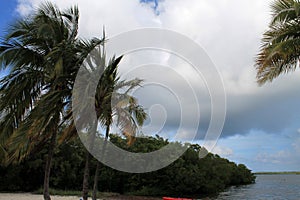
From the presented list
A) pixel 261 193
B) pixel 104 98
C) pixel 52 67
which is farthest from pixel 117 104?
pixel 261 193

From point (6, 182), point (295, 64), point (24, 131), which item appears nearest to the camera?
point (24, 131)

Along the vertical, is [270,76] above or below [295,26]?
below

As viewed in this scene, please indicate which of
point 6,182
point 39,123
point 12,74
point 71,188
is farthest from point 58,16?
point 71,188

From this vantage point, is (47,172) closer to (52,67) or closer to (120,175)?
(52,67)

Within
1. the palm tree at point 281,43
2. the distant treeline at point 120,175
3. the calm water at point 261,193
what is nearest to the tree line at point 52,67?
the palm tree at point 281,43

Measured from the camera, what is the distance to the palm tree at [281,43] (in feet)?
21.2

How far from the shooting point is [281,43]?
21.0ft

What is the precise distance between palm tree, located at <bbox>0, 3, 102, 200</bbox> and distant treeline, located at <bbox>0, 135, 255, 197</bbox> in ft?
47.0

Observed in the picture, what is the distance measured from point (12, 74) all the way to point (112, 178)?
19.2 meters

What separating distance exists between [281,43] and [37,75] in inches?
204

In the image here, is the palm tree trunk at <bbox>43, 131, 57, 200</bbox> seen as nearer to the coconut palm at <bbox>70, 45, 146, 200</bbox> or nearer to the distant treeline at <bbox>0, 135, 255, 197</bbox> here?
the coconut palm at <bbox>70, 45, 146, 200</bbox>

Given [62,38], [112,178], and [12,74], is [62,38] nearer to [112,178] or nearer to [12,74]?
[12,74]

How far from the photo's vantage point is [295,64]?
700 centimetres

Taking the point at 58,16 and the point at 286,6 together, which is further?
the point at 58,16
